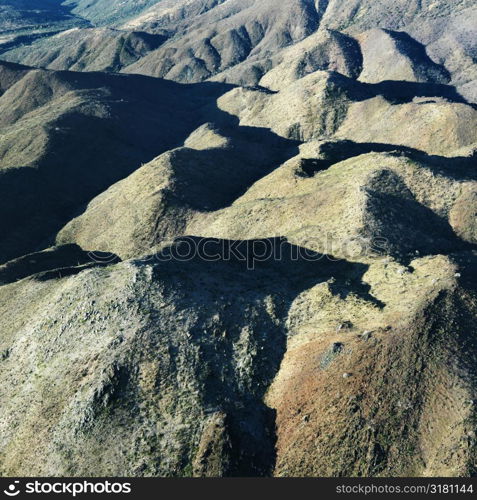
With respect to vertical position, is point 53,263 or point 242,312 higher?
point 53,263

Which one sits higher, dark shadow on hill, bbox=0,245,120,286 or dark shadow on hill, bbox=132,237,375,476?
Result: dark shadow on hill, bbox=0,245,120,286

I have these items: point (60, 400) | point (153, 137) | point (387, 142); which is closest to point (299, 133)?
point (387, 142)

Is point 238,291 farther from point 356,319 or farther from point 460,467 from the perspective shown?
point 460,467

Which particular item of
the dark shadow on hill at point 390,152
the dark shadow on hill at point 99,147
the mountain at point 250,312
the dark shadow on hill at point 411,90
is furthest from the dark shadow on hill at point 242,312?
the dark shadow on hill at point 411,90

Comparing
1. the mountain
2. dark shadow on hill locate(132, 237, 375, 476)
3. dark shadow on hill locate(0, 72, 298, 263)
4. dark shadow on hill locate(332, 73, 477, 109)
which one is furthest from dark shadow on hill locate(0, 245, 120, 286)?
dark shadow on hill locate(332, 73, 477, 109)

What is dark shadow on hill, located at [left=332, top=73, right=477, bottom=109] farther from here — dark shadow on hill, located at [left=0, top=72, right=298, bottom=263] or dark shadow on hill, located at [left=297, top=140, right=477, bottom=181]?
dark shadow on hill, located at [left=0, top=72, right=298, bottom=263]

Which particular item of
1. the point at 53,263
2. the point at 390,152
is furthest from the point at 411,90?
the point at 53,263

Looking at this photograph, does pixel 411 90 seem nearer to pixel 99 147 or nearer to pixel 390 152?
pixel 390 152

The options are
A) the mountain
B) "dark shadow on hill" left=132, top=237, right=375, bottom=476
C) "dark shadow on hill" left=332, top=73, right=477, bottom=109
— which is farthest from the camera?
"dark shadow on hill" left=332, top=73, right=477, bottom=109
